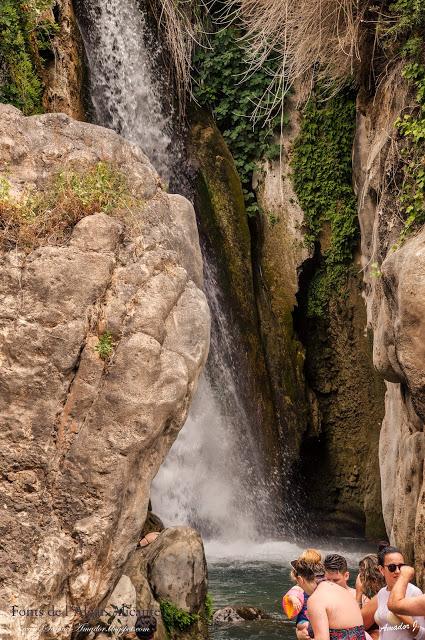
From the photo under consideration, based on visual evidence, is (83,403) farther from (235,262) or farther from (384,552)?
(235,262)

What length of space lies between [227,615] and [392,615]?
4667mm

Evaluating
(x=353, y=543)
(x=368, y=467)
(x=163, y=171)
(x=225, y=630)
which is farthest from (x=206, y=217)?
(x=225, y=630)

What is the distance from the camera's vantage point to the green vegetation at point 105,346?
7418 millimetres

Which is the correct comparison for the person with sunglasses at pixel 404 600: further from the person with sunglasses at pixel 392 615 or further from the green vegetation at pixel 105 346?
the green vegetation at pixel 105 346

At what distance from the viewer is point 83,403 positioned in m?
7.32

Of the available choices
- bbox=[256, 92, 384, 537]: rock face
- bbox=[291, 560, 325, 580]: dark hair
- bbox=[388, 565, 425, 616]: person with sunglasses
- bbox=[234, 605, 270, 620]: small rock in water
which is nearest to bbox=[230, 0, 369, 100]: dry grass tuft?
bbox=[256, 92, 384, 537]: rock face

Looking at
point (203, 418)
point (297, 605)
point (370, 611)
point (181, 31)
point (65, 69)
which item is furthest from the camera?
point (181, 31)

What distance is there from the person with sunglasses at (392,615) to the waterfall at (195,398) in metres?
8.04

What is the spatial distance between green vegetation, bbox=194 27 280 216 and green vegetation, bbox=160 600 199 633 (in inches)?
324

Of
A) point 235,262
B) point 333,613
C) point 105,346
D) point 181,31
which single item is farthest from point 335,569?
point 181,31

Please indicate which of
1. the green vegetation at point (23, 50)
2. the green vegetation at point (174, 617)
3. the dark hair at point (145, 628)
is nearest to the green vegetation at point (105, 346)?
the dark hair at point (145, 628)

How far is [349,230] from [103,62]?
4951mm

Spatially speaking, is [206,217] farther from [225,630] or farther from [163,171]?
[225,630]

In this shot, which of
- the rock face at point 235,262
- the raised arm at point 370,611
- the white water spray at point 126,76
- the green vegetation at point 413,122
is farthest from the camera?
the white water spray at point 126,76
